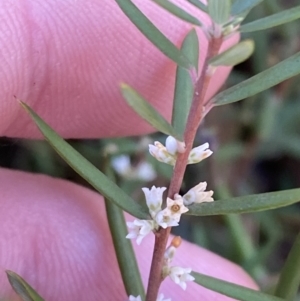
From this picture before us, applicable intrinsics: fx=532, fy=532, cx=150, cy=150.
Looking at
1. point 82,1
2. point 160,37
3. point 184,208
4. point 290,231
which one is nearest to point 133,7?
point 160,37

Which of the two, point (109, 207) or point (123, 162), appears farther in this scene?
point (123, 162)

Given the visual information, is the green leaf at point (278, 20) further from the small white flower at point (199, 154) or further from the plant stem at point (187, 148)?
the small white flower at point (199, 154)

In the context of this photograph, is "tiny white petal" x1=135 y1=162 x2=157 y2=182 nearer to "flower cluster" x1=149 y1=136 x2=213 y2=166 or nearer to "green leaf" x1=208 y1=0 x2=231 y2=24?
"flower cluster" x1=149 y1=136 x2=213 y2=166

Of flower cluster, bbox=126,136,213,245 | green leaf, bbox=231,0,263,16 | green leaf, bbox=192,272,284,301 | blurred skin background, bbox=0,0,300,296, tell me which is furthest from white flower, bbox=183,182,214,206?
blurred skin background, bbox=0,0,300,296

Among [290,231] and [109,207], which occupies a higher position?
[290,231]

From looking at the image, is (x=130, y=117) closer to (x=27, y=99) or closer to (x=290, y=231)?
(x=27, y=99)

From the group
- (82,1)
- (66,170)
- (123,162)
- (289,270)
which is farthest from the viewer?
(66,170)

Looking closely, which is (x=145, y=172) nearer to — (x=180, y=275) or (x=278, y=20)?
(x=180, y=275)

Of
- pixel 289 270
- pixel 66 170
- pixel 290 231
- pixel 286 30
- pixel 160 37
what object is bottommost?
pixel 289 270

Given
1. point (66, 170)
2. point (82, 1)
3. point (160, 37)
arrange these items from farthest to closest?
point (66, 170) → point (82, 1) → point (160, 37)
